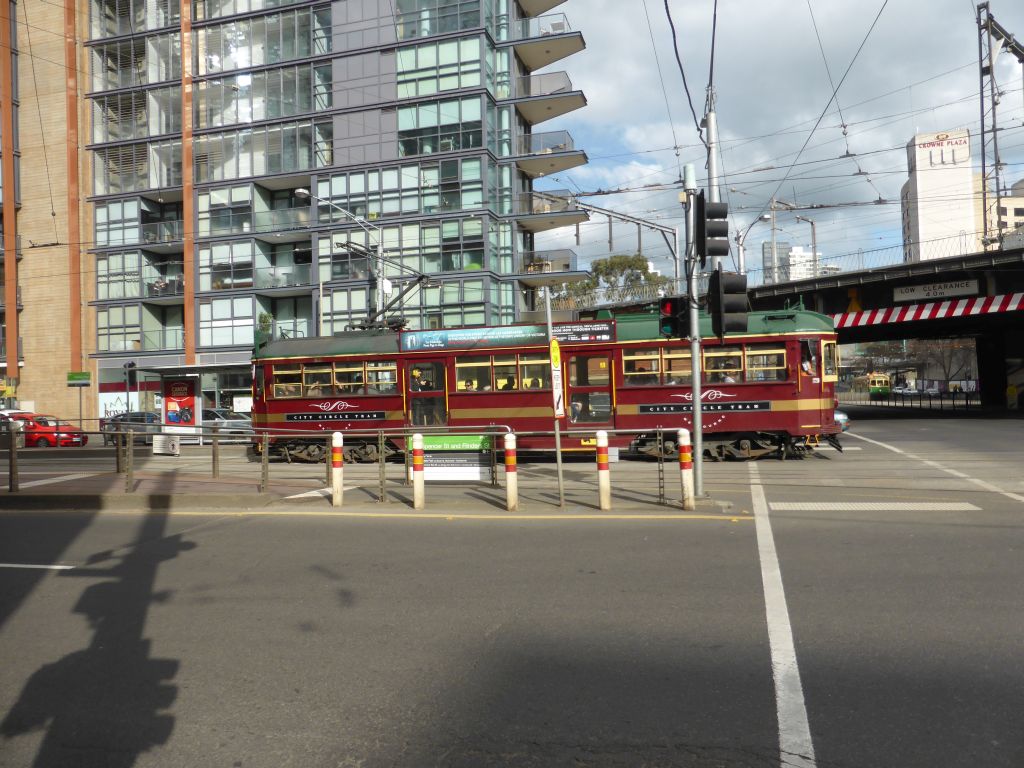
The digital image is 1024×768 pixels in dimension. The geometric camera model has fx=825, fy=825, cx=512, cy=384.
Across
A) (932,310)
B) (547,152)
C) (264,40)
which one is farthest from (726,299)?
(264,40)

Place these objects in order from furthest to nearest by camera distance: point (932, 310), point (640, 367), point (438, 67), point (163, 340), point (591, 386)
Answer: point (163, 340)
point (438, 67)
point (932, 310)
point (591, 386)
point (640, 367)

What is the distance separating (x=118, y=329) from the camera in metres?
44.8

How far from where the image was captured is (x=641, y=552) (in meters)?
8.08

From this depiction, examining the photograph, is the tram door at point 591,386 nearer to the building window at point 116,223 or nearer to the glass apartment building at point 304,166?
the glass apartment building at point 304,166

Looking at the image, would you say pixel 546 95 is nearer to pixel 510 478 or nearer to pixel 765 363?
pixel 765 363

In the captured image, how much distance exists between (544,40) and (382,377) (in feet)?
82.4

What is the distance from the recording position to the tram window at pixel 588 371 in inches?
762

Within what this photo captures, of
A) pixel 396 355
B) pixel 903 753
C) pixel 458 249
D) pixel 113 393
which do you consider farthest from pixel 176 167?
pixel 903 753

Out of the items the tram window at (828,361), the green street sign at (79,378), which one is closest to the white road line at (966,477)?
the tram window at (828,361)

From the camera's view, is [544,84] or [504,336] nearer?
[504,336]

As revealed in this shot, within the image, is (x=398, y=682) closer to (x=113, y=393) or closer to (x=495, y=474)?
(x=495, y=474)

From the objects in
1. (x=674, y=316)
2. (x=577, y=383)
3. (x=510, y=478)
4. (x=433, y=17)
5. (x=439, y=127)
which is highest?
(x=433, y=17)

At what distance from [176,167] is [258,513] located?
37.5 metres

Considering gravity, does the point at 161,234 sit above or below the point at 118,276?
above
